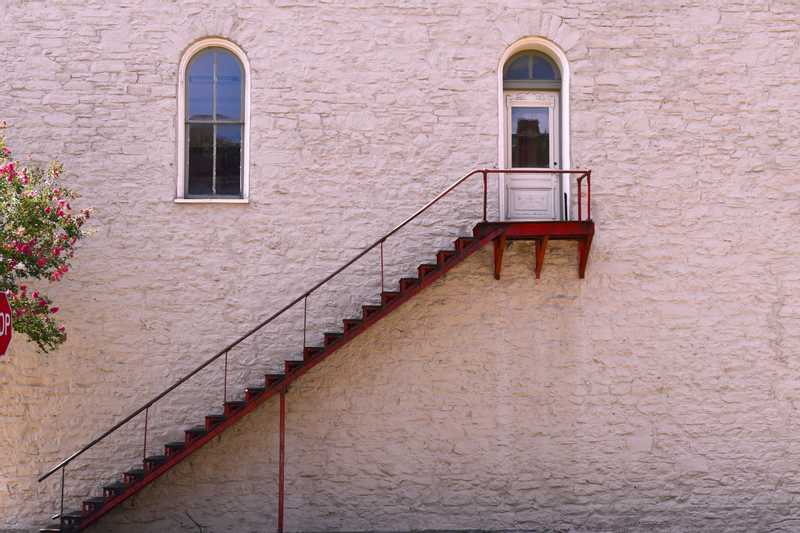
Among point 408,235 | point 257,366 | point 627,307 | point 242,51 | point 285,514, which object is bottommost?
point 285,514

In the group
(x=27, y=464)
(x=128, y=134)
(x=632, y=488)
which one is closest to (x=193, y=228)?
(x=128, y=134)

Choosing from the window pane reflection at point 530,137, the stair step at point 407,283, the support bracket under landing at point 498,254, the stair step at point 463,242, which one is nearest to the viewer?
the stair step at point 407,283

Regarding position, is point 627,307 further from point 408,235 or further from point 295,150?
point 295,150

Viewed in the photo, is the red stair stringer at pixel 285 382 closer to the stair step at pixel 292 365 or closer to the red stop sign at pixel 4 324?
the stair step at pixel 292 365

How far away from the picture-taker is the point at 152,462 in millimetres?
10094

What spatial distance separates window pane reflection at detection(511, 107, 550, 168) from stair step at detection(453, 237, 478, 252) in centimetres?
176

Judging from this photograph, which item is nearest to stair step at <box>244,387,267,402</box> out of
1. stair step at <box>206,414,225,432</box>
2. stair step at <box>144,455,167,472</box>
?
stair step at <box>206,414,225,432</box>

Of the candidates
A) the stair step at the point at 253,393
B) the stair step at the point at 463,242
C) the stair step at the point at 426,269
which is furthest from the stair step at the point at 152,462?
the stair step at the point at 463,242

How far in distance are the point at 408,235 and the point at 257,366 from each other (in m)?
2.57

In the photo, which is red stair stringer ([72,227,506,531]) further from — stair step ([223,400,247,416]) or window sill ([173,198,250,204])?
window sill ([173,198,250,204])

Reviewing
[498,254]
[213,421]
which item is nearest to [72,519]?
→ [213,421]

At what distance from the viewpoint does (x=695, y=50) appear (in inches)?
459

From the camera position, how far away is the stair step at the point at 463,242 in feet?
34.4

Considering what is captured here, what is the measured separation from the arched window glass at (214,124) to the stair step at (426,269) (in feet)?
9.24
